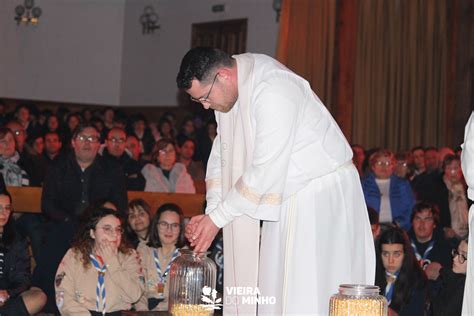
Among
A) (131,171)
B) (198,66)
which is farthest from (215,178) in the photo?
(131,171)

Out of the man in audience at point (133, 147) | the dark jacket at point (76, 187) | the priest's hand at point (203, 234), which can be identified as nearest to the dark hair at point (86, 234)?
the dark jacket at point (76, 187)

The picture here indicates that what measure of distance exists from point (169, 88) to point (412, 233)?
404 inches

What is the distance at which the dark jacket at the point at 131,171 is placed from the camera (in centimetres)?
952

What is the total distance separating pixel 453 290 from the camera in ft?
19.1

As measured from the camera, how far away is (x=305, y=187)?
15.1 feet

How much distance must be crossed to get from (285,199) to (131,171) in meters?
5.37

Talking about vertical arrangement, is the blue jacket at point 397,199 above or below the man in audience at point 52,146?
below

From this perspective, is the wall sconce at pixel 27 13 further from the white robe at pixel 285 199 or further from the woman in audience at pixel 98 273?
the white robe at pixel 285 199

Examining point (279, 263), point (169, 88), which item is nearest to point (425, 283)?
point (279, 263)

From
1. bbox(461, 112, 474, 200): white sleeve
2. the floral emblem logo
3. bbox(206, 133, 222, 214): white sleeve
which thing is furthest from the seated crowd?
the floral emblem logo

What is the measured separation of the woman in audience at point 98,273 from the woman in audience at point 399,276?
5.26ft

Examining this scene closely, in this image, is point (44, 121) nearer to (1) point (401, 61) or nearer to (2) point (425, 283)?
(1) point (401, 61)

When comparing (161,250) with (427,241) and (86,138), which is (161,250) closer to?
(86,138)

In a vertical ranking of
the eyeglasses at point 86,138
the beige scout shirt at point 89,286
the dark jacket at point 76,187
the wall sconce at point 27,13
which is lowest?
the beige scout shirt at point 89,286
